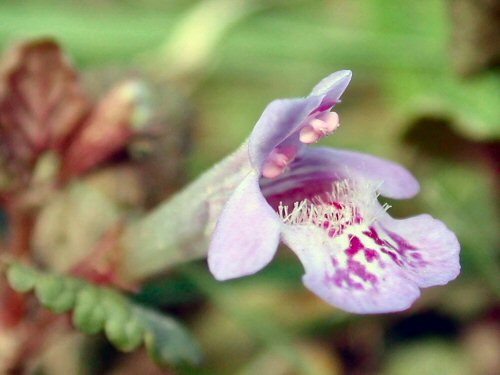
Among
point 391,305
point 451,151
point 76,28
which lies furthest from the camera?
point 76,28

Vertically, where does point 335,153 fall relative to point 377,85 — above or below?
above

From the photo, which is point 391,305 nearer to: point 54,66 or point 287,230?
point 287,230

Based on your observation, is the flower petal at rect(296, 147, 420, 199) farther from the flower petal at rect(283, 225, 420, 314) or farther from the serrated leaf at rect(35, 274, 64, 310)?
the serrated leaf at rect(35, 274, 64, 310)

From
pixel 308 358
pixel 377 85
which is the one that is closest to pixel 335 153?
pixel 308 358

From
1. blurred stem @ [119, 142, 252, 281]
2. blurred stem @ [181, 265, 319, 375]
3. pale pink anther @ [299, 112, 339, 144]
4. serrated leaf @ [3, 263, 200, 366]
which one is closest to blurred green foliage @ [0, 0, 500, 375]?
blurred stem @ [181, 265, 319, 375]

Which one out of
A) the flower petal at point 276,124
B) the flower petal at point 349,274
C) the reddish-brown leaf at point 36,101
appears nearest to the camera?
the flower petal at point 349,274

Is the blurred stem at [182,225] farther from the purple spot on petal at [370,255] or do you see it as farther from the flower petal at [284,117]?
the purple spot on petal at [370,255]

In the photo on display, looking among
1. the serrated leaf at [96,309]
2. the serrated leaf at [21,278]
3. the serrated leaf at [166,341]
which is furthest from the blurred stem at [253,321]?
the serrated leaf at [21,278]
